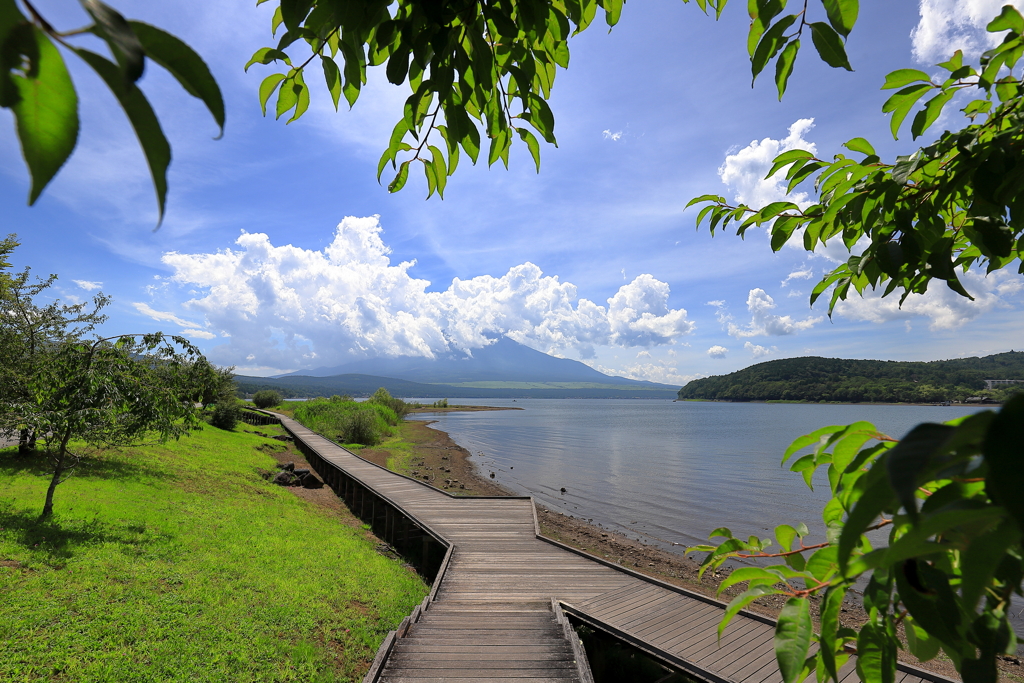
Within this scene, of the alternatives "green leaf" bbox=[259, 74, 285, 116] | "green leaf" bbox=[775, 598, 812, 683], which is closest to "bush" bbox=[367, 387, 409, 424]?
"green leaf" bbox=[259, 74, 285, 116]

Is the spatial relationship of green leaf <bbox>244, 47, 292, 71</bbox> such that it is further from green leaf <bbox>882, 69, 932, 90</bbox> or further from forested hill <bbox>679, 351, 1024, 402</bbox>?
forested hill <bbox>679, 351, 1024, 402</bbox>

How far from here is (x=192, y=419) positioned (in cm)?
984

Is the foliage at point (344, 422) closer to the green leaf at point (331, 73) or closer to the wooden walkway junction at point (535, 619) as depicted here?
the wooden walkway junction at point (535, 619)

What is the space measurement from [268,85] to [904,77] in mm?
1783

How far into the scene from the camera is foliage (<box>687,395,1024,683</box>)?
347 millimetres

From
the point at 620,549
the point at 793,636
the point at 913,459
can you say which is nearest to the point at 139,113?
the point at 913,459

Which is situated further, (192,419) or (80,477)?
(80,477)

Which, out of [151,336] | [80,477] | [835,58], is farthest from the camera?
[80,477]

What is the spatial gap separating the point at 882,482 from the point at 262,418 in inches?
1950

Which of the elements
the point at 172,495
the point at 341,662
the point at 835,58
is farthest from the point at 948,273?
the point at 172,495

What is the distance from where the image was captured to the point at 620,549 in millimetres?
15734

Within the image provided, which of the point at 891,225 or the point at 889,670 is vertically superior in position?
the point at 891,225

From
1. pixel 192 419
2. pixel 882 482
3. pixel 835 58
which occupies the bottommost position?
pixel 192 419

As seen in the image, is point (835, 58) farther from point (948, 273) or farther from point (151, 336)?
point (151, 336)
